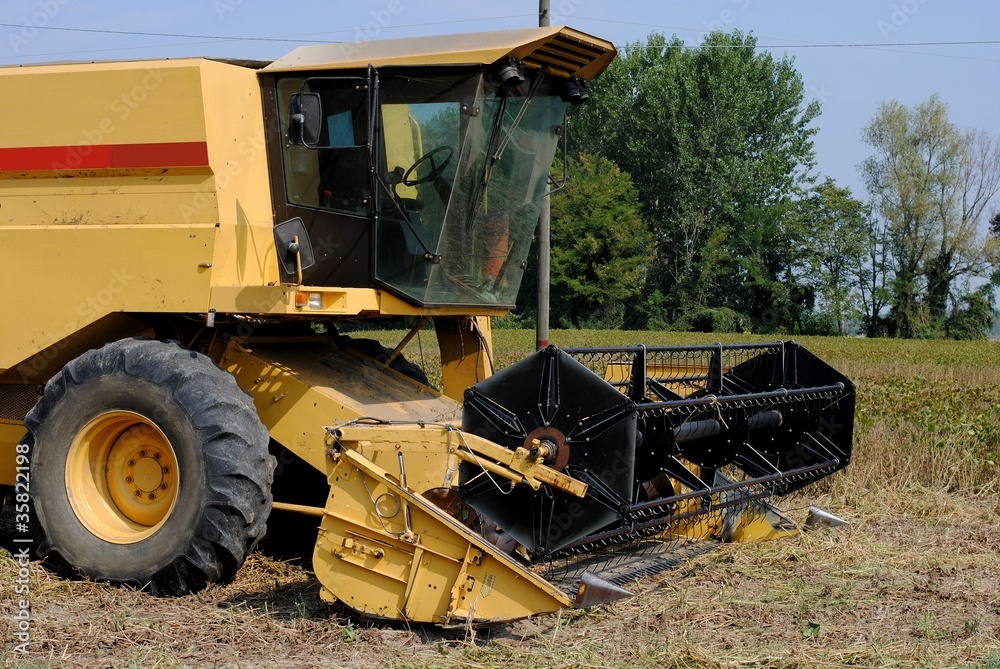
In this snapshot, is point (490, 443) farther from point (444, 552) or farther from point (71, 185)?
point (71, 185)

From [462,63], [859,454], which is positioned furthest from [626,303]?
[462,63]

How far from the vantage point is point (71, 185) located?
18.1 ft

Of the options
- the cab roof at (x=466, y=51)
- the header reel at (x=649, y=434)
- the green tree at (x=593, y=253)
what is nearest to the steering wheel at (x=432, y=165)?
the cab roof at (x=466, y=51)

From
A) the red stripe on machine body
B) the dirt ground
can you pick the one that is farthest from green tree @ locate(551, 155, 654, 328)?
the dirt ground

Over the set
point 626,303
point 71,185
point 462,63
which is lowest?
point 626,303

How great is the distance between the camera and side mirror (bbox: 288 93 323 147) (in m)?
4.93

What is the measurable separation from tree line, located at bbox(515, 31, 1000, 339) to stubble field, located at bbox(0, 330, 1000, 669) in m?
35.4

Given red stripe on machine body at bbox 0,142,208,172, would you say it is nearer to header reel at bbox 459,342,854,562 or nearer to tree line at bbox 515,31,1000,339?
header reel at bbox 459,342,854,562

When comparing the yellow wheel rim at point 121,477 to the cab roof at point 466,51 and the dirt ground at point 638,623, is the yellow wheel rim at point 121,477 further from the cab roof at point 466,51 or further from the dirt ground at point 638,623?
the cab roof at point 466,51

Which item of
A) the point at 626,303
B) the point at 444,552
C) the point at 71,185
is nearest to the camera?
the point at 444,552

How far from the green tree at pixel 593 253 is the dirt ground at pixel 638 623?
1395 inches

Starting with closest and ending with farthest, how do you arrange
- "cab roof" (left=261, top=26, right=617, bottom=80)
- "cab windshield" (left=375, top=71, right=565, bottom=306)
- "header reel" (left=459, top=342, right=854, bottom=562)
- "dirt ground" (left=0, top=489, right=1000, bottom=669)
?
"dirt ground" (left=0, top=489, right=1000, bottom=669) < "header reel" (left=459, top=342, right=854, bottom=562) < "cab roof" (left=261, top=26, right=617, bottom=80) < "cab windshield" (left=375, top=71, right=565, bottom=306)

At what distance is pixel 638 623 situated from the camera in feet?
14.3

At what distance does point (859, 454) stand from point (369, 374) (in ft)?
12.4
